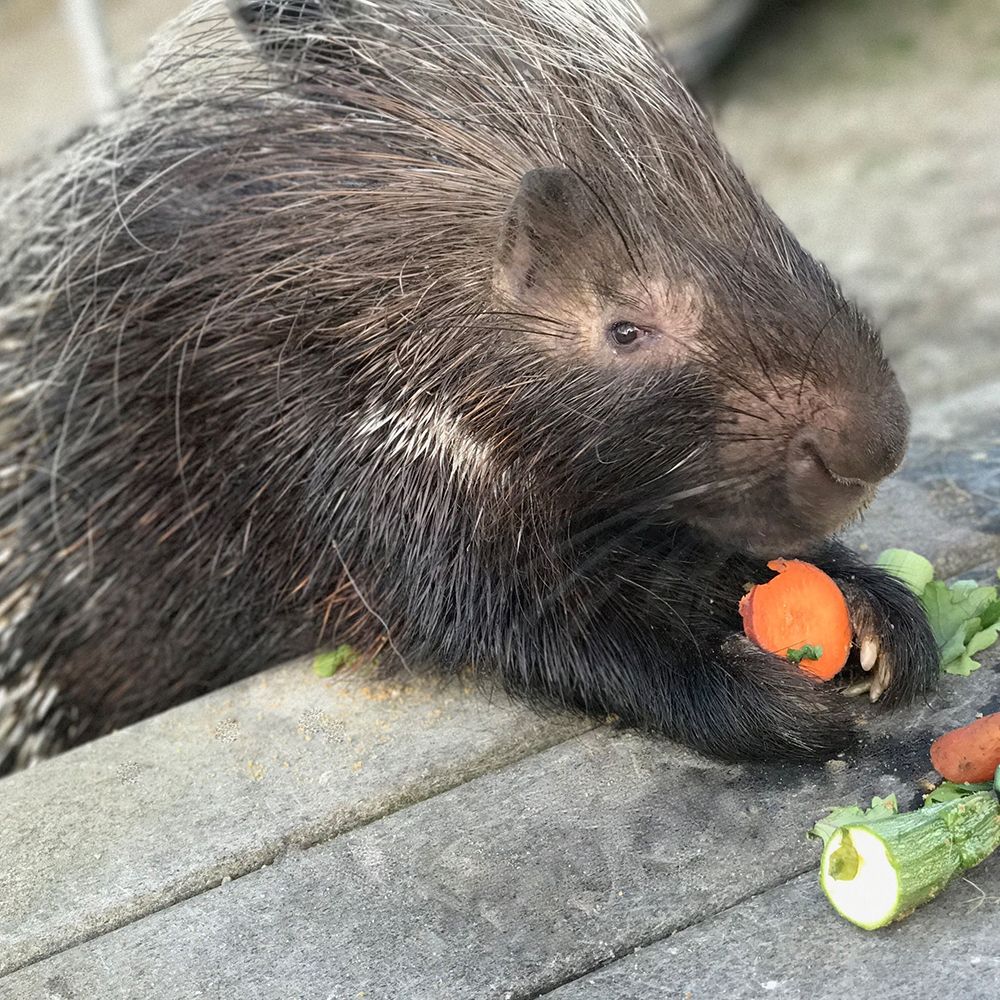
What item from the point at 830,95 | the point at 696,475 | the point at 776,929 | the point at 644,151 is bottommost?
the point at 830,95

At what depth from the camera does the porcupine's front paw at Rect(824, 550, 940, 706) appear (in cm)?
225

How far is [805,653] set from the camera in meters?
2.28

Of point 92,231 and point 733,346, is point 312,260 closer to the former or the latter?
point 92,231

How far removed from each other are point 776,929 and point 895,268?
15.7ft

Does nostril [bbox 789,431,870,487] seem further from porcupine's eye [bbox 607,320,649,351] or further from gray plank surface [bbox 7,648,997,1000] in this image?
gray plank surface [bbox 7,648,997,1000]

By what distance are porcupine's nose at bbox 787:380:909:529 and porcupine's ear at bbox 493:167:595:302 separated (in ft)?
1.49

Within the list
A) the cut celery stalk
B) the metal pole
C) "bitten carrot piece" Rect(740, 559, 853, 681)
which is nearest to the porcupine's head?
"bitten carrot piece" Rect(740, 559, 853, 681)

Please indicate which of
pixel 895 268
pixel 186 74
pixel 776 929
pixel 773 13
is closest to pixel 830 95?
pixel 773 13

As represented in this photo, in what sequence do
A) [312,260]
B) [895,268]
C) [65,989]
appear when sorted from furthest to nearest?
1. [895,268]
2. [312,260]
3. [65,989]

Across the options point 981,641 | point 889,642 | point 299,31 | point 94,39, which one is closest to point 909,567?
point 981,641

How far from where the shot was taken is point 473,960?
189 centimetres

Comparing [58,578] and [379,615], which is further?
[58,578]

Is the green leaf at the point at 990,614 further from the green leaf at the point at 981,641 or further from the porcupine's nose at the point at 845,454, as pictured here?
the porcupine's nose at the point at 845,454

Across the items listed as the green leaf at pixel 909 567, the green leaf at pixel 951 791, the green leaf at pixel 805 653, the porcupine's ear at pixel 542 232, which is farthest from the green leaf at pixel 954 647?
the porcupine's ear at pixel 542 232
